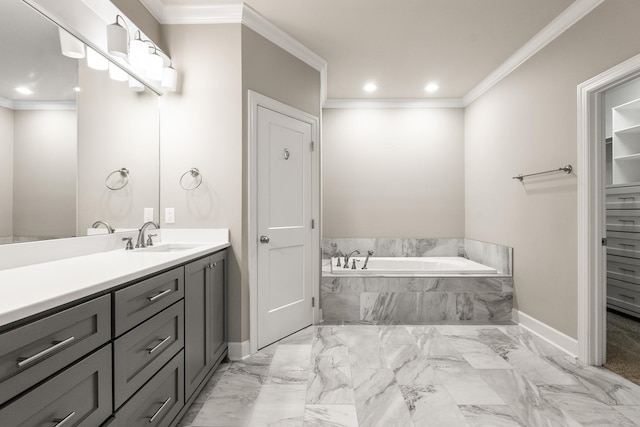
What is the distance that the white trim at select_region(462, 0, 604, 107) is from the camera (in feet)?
7.56

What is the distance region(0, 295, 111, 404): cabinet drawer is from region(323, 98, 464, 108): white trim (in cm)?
377

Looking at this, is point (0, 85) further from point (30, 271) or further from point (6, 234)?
point (30, 271)

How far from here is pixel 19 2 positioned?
1396mm

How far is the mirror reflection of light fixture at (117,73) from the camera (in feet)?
6.52

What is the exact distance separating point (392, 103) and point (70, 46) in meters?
3.51

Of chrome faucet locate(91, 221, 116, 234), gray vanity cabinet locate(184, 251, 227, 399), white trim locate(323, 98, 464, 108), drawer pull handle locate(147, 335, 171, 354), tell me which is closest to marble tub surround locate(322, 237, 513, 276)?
white trim locate(323, 98, 464, 108)

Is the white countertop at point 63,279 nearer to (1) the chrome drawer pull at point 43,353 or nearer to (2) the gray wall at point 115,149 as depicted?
(1) the chrome drawer pull at point 43,353

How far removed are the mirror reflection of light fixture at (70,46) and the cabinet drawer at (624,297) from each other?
4.83m

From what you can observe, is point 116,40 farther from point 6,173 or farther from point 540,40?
point 540,40

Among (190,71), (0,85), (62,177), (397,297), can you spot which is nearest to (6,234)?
(62,177)

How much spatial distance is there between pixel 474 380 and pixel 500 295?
1412 millimetres

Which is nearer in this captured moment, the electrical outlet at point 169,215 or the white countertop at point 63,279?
the white countertop at point 63,279

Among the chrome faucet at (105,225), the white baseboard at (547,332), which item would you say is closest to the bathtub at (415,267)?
the white baseboard at (547,332)

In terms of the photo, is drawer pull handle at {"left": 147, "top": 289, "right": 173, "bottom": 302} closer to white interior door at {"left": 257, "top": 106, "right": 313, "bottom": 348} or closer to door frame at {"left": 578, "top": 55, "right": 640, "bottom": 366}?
white interior door at {"left": 257, "top": 106, "right": 313, "bottom": 348}
